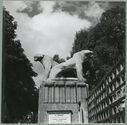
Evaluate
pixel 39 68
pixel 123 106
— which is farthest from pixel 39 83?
pixel 123 106

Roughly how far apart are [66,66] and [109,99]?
0.46 meters

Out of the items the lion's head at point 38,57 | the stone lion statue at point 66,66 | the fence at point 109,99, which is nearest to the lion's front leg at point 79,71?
the stone lion statue at point 66,66

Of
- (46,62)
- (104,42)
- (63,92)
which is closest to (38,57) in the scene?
(46,62)

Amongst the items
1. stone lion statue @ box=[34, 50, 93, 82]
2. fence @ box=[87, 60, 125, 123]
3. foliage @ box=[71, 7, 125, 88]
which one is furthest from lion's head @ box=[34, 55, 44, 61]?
fence @ box=[87, 60, 125, 123]

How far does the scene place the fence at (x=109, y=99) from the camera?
12.0 feet

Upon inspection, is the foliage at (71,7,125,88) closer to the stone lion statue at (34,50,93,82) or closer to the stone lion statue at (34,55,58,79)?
the stone lion statue at (34,50,93,82)

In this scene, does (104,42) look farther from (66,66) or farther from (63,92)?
(63,92)

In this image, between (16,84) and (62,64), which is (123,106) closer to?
(62,64)

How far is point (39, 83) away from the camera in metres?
3.83

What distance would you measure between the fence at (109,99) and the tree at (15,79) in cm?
49

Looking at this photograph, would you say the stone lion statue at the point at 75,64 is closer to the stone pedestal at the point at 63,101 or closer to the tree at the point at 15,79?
the stone pedestal at the point at 63,101

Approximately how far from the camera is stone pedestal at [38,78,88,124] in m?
3.72

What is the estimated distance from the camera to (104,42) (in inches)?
159

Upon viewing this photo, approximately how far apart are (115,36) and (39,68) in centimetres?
72
